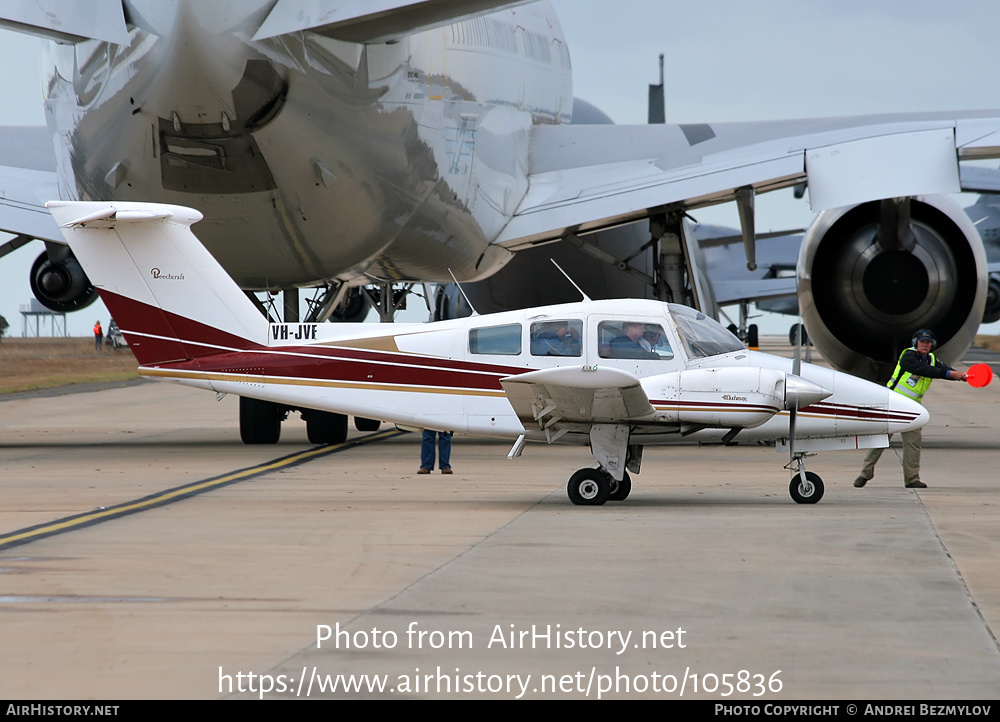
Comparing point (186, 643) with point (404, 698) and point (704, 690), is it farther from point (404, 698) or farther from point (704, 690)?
point (704, 690)

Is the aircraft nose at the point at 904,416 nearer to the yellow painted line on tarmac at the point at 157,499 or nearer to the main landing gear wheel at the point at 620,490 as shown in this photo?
the main landing gear wheel at the point at 620,490

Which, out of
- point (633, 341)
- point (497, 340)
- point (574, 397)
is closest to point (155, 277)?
point (497, 340)

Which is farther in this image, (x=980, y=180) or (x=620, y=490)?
(x=980, y=180)

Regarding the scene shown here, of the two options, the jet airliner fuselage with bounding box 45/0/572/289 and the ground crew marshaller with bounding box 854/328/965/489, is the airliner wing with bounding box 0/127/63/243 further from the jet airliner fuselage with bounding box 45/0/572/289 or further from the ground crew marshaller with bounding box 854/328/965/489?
the ground crew marshaller with bounding box 854/328/965/489

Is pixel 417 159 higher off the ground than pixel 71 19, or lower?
lower

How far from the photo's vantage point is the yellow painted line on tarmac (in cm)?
1031

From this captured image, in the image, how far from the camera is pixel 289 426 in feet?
77.6

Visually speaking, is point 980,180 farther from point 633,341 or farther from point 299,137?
point 299,137

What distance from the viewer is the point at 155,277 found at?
1420cm

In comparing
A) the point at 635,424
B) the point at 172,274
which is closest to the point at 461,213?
the point at 172,274

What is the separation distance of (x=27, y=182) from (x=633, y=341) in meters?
10.0

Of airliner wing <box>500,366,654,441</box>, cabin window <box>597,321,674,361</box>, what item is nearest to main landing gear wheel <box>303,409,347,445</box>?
cabin window <box>597,321,674,361</box>

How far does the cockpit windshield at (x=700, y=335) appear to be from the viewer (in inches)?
504

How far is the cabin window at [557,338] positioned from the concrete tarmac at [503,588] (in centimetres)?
134
